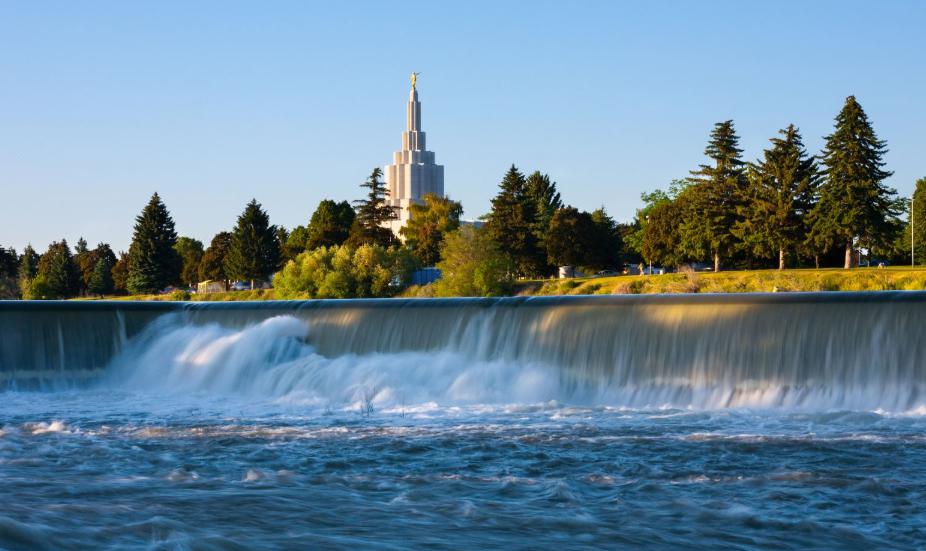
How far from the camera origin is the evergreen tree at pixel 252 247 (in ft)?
308

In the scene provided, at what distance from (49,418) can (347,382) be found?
588 centimetres

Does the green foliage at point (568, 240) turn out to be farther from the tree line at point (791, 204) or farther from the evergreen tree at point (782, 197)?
the evergreen tree at point (782, 197)

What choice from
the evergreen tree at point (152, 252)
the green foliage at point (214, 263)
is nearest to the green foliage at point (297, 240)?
the green foliage at point (214, 263)

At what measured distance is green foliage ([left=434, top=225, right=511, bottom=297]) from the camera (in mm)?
73188

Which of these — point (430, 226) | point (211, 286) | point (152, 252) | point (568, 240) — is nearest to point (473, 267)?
point (568, 240)

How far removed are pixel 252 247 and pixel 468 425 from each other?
7873cm

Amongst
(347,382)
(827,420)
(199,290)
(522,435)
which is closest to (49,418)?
(347,382)

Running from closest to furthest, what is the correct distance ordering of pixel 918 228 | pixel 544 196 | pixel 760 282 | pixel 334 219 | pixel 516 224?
pixel 760 282
pixel 516 224
pixel 918 228
pixel 544 196
pixel 334 219

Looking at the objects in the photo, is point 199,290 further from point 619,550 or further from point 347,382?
point 619,550

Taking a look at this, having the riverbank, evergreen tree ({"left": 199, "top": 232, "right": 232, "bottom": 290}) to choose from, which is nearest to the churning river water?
the riverbank

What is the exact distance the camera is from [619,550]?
9602 millimetres

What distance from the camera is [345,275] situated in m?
79.1

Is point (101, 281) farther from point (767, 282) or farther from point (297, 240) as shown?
point (767, 282)

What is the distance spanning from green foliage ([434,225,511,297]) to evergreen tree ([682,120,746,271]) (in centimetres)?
1365
